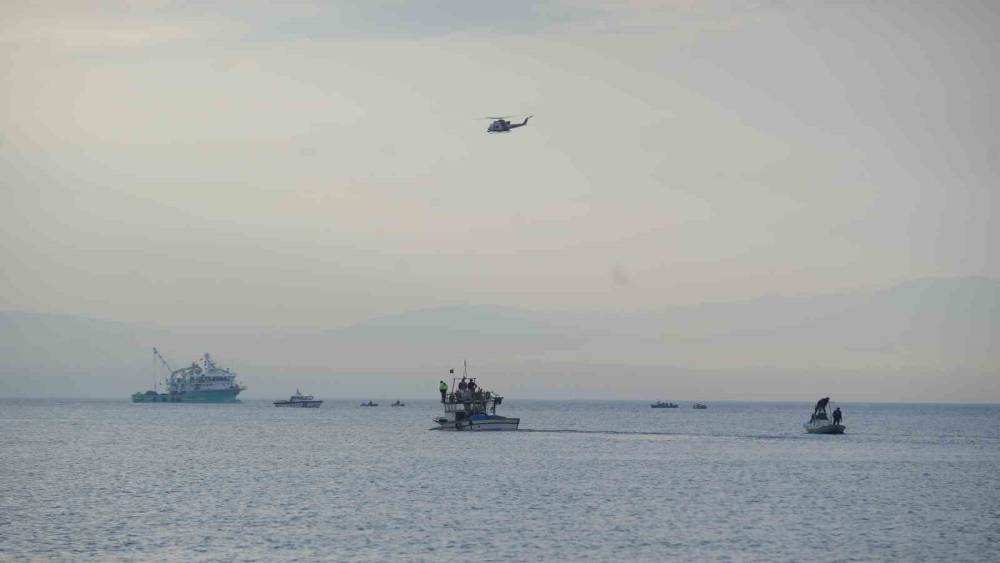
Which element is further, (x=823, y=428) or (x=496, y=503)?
(x=823, y=428)

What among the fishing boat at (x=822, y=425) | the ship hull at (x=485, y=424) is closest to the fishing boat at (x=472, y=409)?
the ship hull at (x=485, y=424)

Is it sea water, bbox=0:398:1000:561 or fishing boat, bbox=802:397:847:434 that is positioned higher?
fishing boat, bbox=802:397:847:434

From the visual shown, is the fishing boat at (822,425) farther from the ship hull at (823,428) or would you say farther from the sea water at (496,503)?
the sea water at (496,503)

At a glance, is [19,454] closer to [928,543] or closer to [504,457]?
[504,457]

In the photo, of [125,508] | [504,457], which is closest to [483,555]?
[125,508]

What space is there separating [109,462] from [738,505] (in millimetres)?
54433

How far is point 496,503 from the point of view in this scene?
69.1 m

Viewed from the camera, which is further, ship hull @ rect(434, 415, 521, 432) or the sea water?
ship hull @ rect(434, 415, 521, 432)

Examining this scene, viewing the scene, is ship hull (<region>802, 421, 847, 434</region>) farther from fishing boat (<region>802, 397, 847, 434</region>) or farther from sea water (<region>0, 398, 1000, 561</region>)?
sea water (<region>0, 398, 1000, 561</region>)

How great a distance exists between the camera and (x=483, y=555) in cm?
4994

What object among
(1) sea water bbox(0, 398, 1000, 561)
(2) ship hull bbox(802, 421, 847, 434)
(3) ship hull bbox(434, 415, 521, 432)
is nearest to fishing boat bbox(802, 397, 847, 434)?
(2) ship hull bbox(802, 421, 847, 434)

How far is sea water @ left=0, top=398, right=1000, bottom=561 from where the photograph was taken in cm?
5222

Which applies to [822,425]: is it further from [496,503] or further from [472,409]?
[496,503]

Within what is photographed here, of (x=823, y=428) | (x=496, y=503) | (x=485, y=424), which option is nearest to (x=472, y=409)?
(x=485, y=424)
